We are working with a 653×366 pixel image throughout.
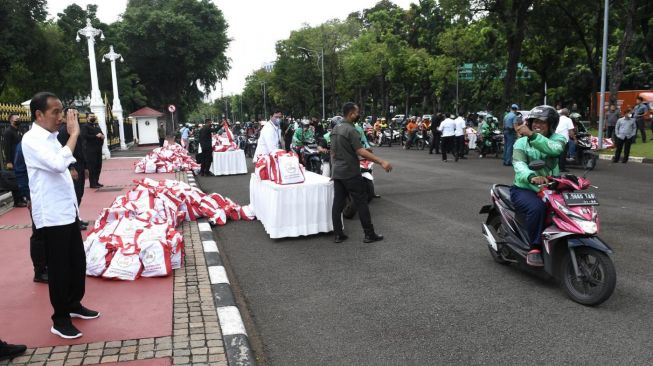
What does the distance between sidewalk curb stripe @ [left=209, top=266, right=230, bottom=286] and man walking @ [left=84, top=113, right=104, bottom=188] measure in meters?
7.23

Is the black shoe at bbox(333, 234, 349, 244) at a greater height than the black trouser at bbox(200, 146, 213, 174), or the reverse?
the black trouser at bbox(200, 146, 213, 174)

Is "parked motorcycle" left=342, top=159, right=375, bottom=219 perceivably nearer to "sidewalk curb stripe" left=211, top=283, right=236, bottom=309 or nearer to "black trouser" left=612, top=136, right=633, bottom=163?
"sidewalk curb stripe" left=211, top=283, right=236, bottom=309

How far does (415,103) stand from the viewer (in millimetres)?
58188

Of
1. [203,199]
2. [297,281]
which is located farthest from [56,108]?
[203,199]

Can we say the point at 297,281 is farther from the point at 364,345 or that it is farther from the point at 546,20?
the point at 546,20

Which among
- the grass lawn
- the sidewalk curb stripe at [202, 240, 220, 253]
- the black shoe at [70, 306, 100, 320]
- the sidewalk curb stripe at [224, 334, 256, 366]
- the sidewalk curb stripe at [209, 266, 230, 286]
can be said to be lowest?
the sidewalk curb stripe at [224, 334, 256, 366]

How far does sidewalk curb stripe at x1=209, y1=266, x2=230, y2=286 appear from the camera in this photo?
221 inches

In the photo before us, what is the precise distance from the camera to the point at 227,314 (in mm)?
4684

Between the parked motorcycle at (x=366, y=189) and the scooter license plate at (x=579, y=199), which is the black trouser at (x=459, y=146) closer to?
the parked motorcycle at (x=366, y=189)

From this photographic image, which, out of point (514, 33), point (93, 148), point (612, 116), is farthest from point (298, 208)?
point (514, 33)

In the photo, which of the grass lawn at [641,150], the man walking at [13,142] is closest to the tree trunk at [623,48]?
the grass lawn at [641,150]

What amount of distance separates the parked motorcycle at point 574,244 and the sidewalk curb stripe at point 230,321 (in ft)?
9.20

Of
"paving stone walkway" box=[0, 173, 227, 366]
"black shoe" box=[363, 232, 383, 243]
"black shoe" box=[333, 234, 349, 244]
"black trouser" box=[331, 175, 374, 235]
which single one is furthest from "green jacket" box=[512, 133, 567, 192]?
"paving stone walkway" box=[0, 173, 227, 366]

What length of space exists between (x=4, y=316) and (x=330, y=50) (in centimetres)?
4967
